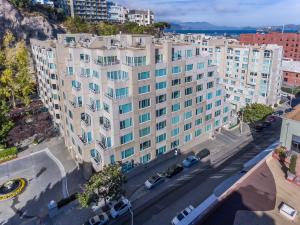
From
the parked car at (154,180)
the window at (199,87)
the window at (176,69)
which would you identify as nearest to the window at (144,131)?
the parked car at (154,180)

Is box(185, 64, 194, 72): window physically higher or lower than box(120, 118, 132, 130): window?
higher

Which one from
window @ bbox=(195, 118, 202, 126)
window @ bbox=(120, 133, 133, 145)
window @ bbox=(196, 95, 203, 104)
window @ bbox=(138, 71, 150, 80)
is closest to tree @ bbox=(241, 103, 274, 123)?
window @ bbox=(195, 118, 202, 126)

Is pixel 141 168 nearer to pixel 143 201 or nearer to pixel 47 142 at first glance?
pixel 143 201

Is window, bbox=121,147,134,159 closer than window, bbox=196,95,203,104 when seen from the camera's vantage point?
Yes

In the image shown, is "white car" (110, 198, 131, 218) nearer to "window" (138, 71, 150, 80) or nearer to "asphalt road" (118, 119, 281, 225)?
"asphalt road" (118, 119, 281, 225)

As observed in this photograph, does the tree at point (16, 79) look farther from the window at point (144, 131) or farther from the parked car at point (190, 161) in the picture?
the parked car at point (190, 161)
